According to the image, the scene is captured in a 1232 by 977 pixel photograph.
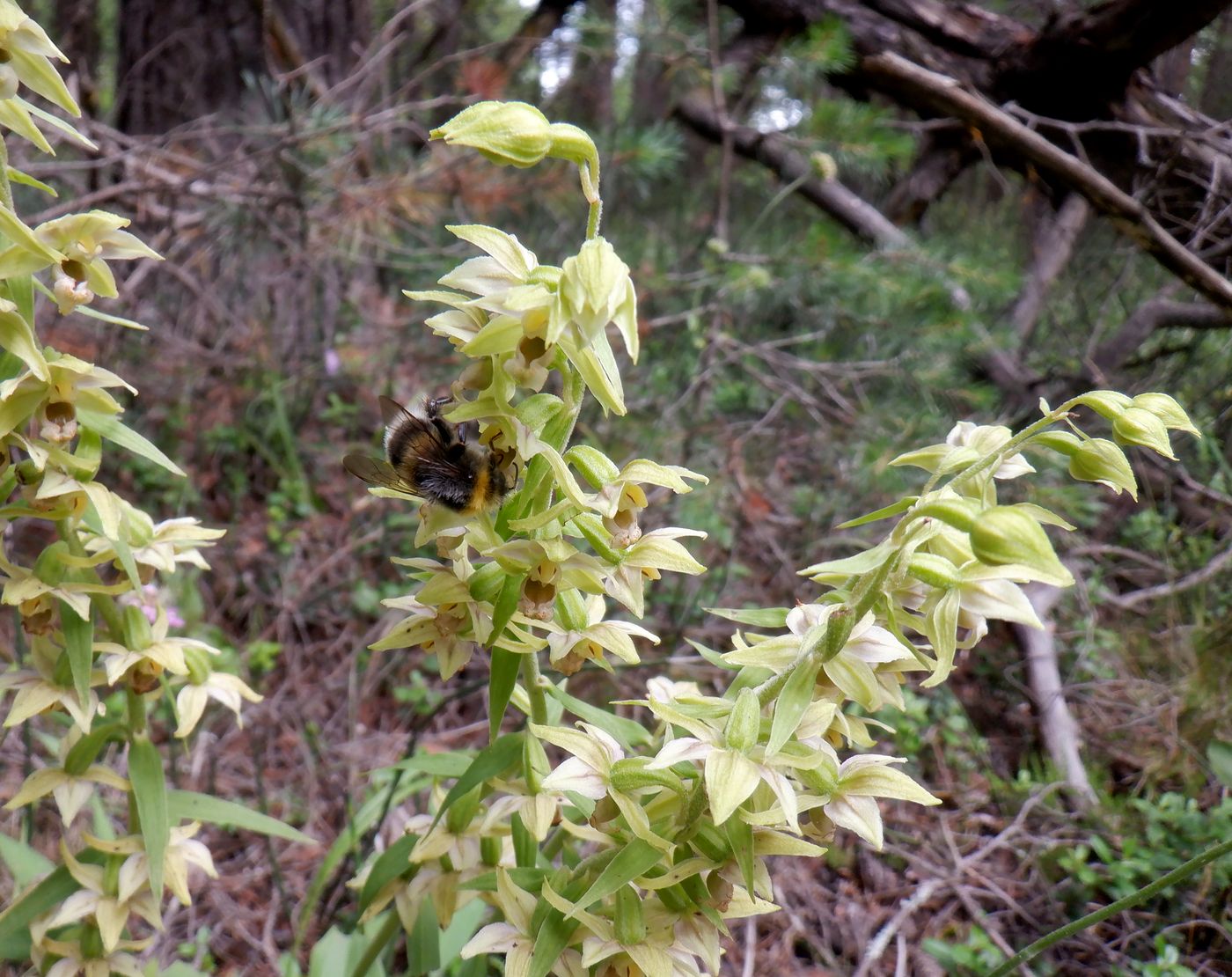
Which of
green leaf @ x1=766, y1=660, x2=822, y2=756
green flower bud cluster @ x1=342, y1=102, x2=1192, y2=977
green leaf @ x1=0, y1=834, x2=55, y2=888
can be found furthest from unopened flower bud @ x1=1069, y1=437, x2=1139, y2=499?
green leaf @ x1=0, y1=834, x2=55, y2=888

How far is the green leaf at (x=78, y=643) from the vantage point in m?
1.34

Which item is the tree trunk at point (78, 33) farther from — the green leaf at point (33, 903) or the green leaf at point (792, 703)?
the green leaf at point (792, 703)

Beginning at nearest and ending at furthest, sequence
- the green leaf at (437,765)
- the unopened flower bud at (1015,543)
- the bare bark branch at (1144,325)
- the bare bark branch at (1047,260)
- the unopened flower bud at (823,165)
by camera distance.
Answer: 1. the unopened flower bud at (1015,543)
2. the green leaf at (437,765)
3. the unopened flower bud at (823,165)
4. the bare bark branch at (1144,325)
5. the bare bark branch at (1047,260)

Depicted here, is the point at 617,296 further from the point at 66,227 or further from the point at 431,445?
the point at 66,227

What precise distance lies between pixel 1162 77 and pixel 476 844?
13.0ft

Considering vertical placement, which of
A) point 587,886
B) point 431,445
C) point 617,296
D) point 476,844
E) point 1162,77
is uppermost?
point 1162,77

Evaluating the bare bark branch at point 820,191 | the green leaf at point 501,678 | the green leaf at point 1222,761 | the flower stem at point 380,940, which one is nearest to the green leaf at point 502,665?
the green leaf at point 501,678

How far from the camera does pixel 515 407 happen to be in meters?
1.12

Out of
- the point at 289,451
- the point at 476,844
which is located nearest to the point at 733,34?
the point at 289,451

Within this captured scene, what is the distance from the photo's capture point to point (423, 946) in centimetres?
139

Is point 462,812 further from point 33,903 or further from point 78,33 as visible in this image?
point 78,33

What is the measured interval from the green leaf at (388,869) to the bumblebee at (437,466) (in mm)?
560

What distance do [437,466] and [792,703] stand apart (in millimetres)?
521

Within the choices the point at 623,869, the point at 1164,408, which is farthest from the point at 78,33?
the point at 1164,408
